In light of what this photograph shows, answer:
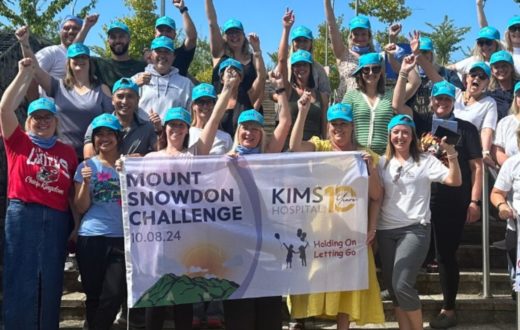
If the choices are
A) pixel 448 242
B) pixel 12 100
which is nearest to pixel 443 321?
pixel 448 242

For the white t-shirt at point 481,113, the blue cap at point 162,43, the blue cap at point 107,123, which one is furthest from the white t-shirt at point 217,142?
the white t-shirt at point 481,113

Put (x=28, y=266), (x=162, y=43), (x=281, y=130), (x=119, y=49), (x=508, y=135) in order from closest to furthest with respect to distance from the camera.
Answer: (x=28, y=266) → (x=281, y=130) → (x=508, y=135) → (x=162, y=43) → (x=119, y=49)

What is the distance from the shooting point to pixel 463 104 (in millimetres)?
5926

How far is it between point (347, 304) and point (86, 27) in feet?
13.5

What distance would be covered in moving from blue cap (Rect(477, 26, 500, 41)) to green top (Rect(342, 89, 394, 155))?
78.4 inches

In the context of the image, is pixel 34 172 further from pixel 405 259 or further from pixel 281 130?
pixel 405 259

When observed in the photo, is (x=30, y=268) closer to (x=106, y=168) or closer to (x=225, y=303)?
(x=106, y=168)

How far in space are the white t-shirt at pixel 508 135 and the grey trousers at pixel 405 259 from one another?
123 cm

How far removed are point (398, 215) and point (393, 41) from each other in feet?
7.90

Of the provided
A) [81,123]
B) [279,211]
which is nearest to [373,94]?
[279,211]

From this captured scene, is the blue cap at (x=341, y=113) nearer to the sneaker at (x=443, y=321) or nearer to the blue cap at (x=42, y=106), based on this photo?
the sneaker at (x=443, y=321)

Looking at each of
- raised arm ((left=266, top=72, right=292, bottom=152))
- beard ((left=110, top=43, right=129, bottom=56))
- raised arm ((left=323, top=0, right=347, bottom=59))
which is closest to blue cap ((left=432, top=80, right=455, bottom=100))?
raised arm ((left=323, top=0, right=347, bottom=59))

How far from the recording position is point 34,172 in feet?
14.7

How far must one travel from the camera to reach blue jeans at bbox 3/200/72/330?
4504 mm
